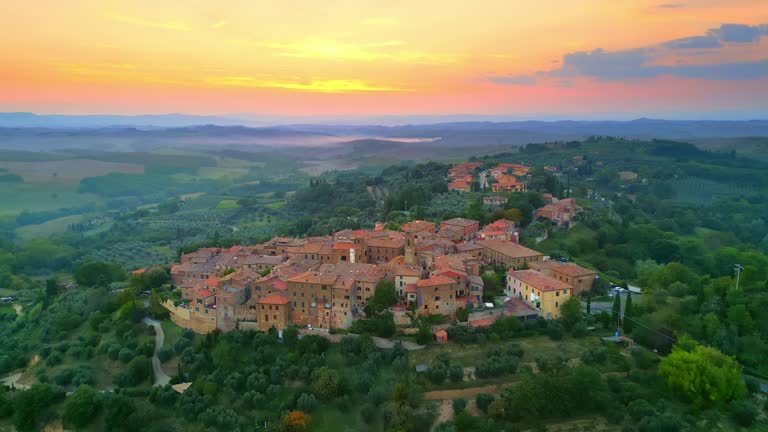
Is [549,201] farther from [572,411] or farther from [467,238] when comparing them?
[572,411]

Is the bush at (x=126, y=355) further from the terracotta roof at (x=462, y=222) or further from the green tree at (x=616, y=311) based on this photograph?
the green tree at (x=616, y=311)

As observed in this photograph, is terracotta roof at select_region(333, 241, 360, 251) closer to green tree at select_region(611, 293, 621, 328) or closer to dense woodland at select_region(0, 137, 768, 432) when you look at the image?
dense woodland at select_region(0, 137, 768, 432)

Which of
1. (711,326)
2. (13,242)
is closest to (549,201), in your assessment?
(711,326)

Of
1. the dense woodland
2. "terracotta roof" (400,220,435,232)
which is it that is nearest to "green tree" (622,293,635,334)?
the dense woodland

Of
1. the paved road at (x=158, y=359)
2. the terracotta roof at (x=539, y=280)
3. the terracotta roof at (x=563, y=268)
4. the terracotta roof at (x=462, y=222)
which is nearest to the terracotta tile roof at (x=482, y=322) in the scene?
the terracotta roof at (x=539, y=280)

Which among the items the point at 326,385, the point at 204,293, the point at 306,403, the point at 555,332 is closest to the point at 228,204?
the point at 204,293
